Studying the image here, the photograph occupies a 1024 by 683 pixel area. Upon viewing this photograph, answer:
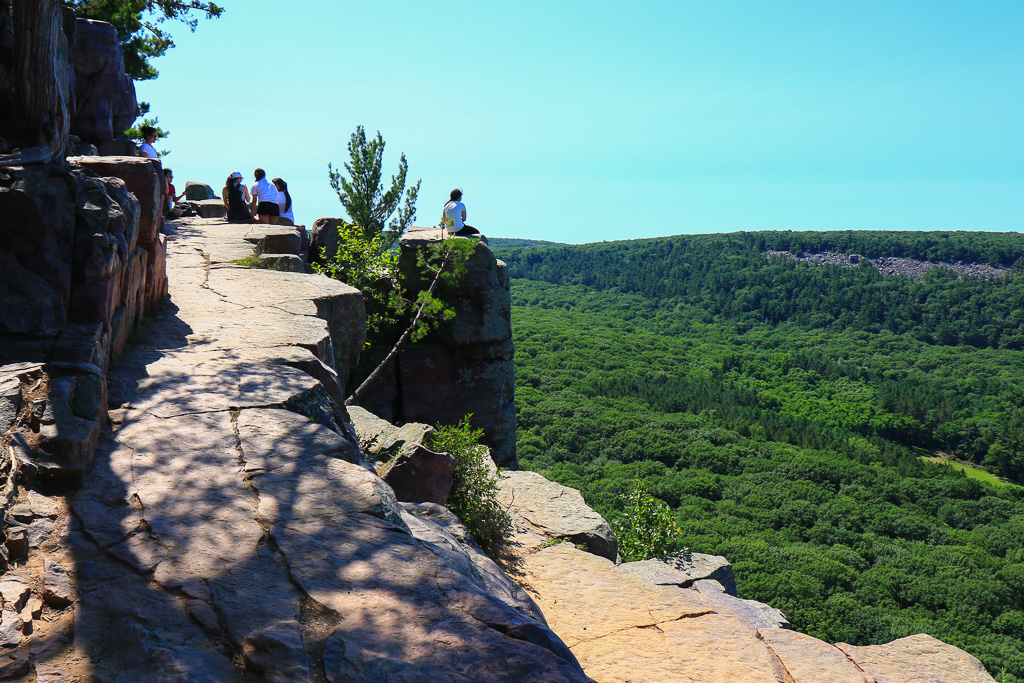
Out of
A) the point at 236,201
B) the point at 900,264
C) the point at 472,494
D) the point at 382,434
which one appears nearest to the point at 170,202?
the point at 236,201

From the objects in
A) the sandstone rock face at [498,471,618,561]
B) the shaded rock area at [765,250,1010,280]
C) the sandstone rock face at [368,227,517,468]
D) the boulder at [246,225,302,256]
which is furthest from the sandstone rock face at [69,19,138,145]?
the shaded rock area at [765,250,1010,280]

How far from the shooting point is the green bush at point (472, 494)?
793cm

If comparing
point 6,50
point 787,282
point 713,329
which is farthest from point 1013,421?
point 6,50

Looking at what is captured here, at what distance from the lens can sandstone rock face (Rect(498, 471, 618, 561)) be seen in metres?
9.10

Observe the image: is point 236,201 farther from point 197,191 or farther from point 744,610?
point 744,610

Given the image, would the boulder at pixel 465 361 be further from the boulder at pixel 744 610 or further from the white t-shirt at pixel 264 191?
the boulder at pixel 744 610

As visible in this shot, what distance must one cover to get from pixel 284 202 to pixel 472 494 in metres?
9.20

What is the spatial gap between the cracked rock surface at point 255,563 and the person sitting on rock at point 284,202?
9.73 m

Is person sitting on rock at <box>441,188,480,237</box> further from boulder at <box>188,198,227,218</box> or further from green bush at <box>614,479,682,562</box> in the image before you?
green bush at <box>614,479,682,562</box>

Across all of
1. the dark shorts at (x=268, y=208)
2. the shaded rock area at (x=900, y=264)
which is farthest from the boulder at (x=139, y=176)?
the shaded rock area at (x=900, y=264)

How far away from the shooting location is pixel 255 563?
3.22 meters

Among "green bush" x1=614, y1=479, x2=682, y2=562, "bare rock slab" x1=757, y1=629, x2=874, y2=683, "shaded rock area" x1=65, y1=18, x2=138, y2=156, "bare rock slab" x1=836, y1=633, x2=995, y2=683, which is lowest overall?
"green bush" x1=614, y1=479, x2=682, y2=562

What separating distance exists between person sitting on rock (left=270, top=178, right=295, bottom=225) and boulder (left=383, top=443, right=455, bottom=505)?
29.2ft

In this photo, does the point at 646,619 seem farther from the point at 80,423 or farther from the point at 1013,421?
the point at 1013,421
